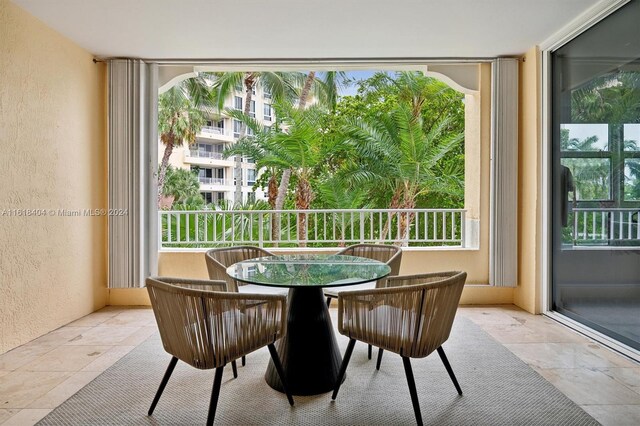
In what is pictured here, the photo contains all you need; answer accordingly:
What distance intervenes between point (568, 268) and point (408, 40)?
2.54 meters

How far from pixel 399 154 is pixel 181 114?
731cm

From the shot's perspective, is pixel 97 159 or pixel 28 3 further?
pixel 97 159

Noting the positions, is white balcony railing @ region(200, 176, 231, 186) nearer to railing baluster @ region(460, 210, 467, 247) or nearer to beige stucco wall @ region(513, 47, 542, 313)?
railing baluster @ region(460, 210, 467, 247)

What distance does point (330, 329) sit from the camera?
2543 millimetres

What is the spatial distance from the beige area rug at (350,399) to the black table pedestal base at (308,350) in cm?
8

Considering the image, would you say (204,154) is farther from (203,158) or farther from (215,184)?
(215,184)

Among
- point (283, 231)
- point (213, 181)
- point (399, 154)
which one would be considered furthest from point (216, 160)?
point (399, 154)

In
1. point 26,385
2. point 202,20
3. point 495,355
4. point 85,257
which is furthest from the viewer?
point 85,257

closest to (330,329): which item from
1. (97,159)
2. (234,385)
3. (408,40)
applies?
(234,385)

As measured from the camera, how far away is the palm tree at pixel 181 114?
29.7 ft

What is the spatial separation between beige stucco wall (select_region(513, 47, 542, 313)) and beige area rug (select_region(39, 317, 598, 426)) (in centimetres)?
147

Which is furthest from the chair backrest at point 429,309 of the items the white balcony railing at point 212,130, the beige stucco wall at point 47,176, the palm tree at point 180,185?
the white balcony railing at point 212,130

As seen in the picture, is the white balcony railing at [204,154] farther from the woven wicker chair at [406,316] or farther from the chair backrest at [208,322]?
the woven wicker chair at [406,316]

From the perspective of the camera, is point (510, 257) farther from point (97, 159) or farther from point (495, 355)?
point (97, 159)
